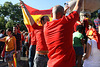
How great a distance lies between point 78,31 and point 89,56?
128 cm

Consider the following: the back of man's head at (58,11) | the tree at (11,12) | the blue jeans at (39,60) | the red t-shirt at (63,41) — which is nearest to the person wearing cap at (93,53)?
the blue jeans at (39,60)

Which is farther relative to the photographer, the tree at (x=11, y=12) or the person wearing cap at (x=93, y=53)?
the tree at (x=11, y=12)

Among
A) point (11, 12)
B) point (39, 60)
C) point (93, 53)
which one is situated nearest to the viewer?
point (93, 53)

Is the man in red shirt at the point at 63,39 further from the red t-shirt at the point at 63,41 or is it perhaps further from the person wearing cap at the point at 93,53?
the person wearing cap at the point at 93,53

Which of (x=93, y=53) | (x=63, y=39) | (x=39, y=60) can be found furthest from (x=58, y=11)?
(x=39, y=60)

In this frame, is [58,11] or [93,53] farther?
[93,53]

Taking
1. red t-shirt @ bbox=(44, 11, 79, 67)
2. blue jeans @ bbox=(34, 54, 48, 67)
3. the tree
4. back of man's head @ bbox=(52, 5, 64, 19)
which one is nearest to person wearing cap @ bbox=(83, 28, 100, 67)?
blue jeans @ bbox=(34, 54, 48, 67)

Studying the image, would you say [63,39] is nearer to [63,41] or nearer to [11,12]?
[63,41]

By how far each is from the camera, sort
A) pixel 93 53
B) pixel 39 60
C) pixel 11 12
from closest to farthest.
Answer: pixel 93 53, pixel 39 60, pixel 11 12

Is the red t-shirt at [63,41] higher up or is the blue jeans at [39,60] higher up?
the red t-shirt at [63,41]

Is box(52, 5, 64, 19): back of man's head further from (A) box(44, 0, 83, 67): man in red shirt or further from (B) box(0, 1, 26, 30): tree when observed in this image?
(B) box(0, 1, 26, 30): tree

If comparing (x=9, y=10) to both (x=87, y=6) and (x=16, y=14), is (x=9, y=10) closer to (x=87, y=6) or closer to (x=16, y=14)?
(x=16, y=14)

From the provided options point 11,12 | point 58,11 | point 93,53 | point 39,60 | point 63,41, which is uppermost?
point 11,12

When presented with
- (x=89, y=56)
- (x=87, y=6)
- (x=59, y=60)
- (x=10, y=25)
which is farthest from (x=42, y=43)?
(x=10, y=25)
